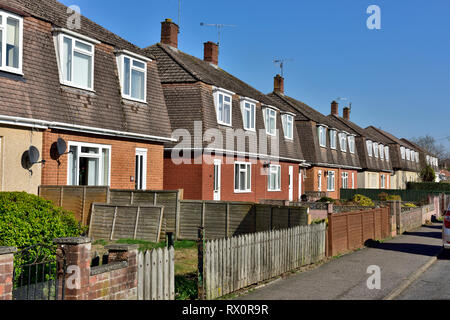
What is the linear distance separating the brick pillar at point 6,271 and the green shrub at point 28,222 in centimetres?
276

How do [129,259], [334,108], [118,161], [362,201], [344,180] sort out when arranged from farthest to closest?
[334,108], [344,180], [362,201], [118,161], [129,259]

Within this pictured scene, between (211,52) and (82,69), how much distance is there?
48.7ft

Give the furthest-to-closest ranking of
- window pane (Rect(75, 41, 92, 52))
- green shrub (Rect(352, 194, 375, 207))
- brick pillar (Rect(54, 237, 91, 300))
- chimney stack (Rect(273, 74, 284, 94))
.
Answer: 1. chimney stack (Rect(273, 74, 284, 94))
2. green shrub (Rect(352, 194, 375, 207))
3. window pane (Rect(75, 41, 92, 52))
4. brick pillar (Rect(54, 237, 91, 300))

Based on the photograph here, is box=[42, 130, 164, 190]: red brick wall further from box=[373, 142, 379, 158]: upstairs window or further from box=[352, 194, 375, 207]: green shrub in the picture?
box=[373, 142, 379, 158]: upstairs window

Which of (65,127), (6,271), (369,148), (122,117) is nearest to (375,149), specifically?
(369,148)

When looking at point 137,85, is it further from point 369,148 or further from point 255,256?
point 369,148

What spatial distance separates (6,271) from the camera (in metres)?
5.45

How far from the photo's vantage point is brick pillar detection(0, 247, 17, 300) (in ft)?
17.7

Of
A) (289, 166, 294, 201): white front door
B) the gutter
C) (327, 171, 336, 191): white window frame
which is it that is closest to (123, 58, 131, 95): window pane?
the gutter

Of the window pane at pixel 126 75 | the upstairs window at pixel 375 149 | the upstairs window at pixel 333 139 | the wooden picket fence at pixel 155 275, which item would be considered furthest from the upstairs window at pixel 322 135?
the wooden picket fence at pixel 155 275

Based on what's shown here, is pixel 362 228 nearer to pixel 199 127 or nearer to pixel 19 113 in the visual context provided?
pixel 199 127

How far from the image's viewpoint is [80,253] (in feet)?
20.7

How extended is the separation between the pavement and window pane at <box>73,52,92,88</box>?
29.6 ft

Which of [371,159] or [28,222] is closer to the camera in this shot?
[28,222]
